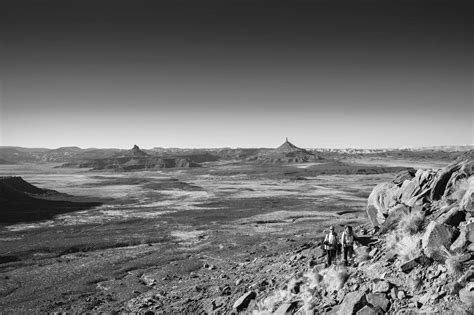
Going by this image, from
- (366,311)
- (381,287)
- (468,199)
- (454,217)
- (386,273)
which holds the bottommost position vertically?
(366,311)

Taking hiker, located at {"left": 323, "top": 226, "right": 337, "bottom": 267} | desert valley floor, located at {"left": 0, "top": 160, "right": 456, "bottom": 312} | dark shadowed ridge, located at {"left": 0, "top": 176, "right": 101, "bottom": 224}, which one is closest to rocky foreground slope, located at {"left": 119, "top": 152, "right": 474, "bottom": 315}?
hiker, located at {"left": 323, "top": 226, "right": 337, "bottom": 267}

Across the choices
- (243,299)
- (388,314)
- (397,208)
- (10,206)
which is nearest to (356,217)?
(397,208)

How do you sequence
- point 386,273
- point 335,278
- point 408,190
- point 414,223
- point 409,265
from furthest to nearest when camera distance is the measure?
point 408,190, point 414,223, point 335,278, point 386,273, point 409,265

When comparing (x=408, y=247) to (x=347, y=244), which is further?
(x=347, y=244)

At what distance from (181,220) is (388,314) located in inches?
1559

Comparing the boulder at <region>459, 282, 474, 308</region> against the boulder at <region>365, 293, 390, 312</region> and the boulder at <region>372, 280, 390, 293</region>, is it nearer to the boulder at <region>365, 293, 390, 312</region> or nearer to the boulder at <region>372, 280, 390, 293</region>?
the boulder at <region>365, 293, 390, 312</region>

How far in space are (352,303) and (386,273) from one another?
1.98 m

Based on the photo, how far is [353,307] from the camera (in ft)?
36.1

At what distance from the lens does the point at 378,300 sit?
1089 cm

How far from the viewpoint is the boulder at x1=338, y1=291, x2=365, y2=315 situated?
11.0m

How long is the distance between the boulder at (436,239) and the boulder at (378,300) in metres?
2.19

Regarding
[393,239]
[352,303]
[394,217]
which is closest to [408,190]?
[394,217]

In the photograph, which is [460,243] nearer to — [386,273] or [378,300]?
[386,273]

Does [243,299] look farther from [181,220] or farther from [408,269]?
[181,220]
